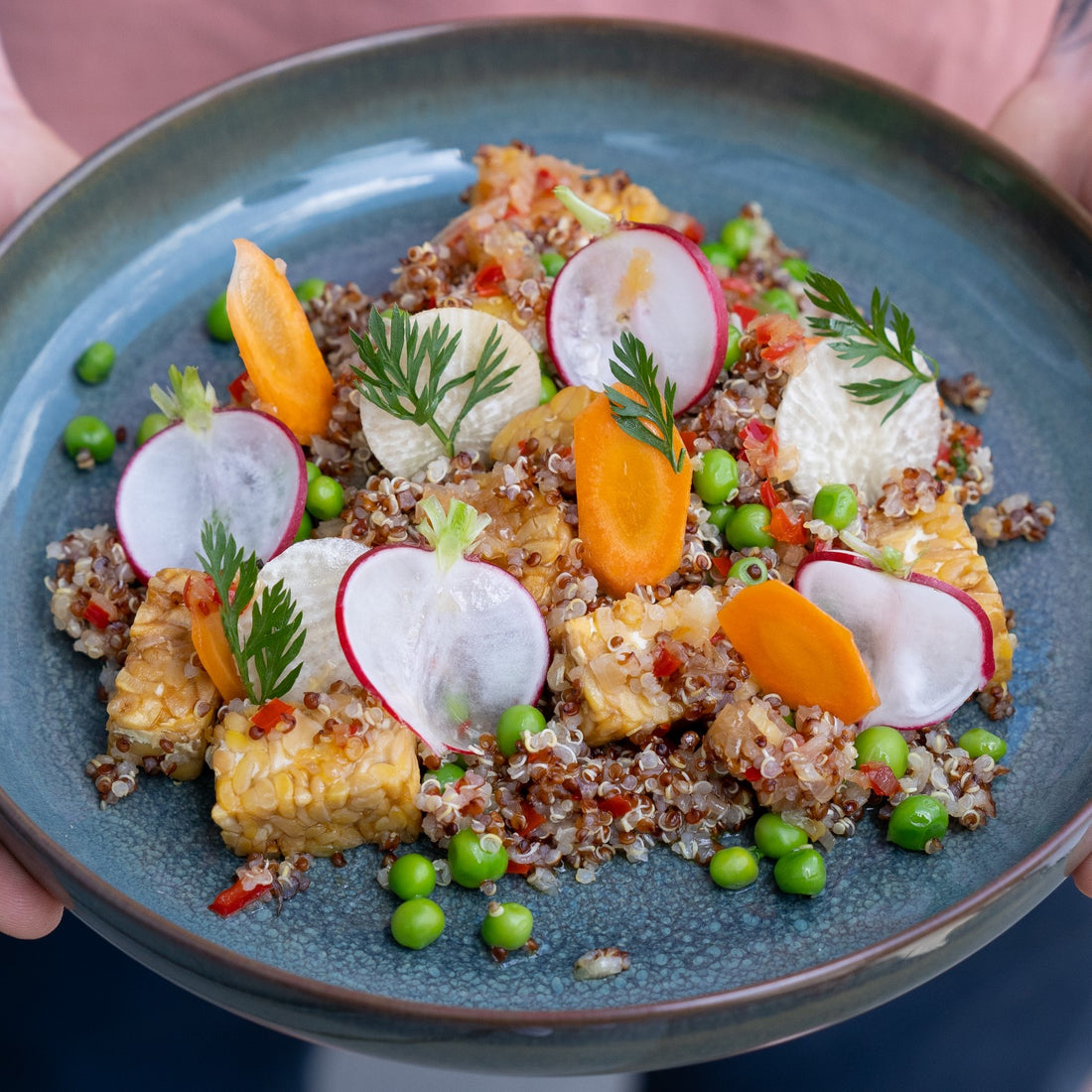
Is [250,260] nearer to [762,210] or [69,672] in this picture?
[69,672]

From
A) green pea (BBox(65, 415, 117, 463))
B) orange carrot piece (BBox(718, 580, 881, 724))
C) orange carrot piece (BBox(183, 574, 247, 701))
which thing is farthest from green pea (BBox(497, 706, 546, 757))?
green pea (BBox(65, 415, 117, 463))

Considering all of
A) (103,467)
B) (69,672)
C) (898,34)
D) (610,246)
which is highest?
(898,34)

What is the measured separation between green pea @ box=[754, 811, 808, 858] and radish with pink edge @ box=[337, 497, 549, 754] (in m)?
0.75

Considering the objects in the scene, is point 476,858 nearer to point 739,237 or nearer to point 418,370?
point 418,370

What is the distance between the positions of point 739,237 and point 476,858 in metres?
2.82

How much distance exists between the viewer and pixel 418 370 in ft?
12.3

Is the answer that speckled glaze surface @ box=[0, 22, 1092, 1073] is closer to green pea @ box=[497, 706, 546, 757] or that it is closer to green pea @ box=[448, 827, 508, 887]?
green pea @ box=[448, 827, 508, 887]

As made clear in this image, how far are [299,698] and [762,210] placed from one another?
297 cm

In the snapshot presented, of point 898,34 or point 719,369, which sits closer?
point 719,369

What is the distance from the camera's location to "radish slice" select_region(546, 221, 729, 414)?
3.91m

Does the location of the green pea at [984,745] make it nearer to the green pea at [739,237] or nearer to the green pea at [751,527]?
the green pea at [751,527]

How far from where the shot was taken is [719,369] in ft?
13.0

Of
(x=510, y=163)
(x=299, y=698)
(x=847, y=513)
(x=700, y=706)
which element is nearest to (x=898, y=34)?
(x=510, y=163)

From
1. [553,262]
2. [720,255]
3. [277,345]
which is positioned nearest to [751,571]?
[553,262]
